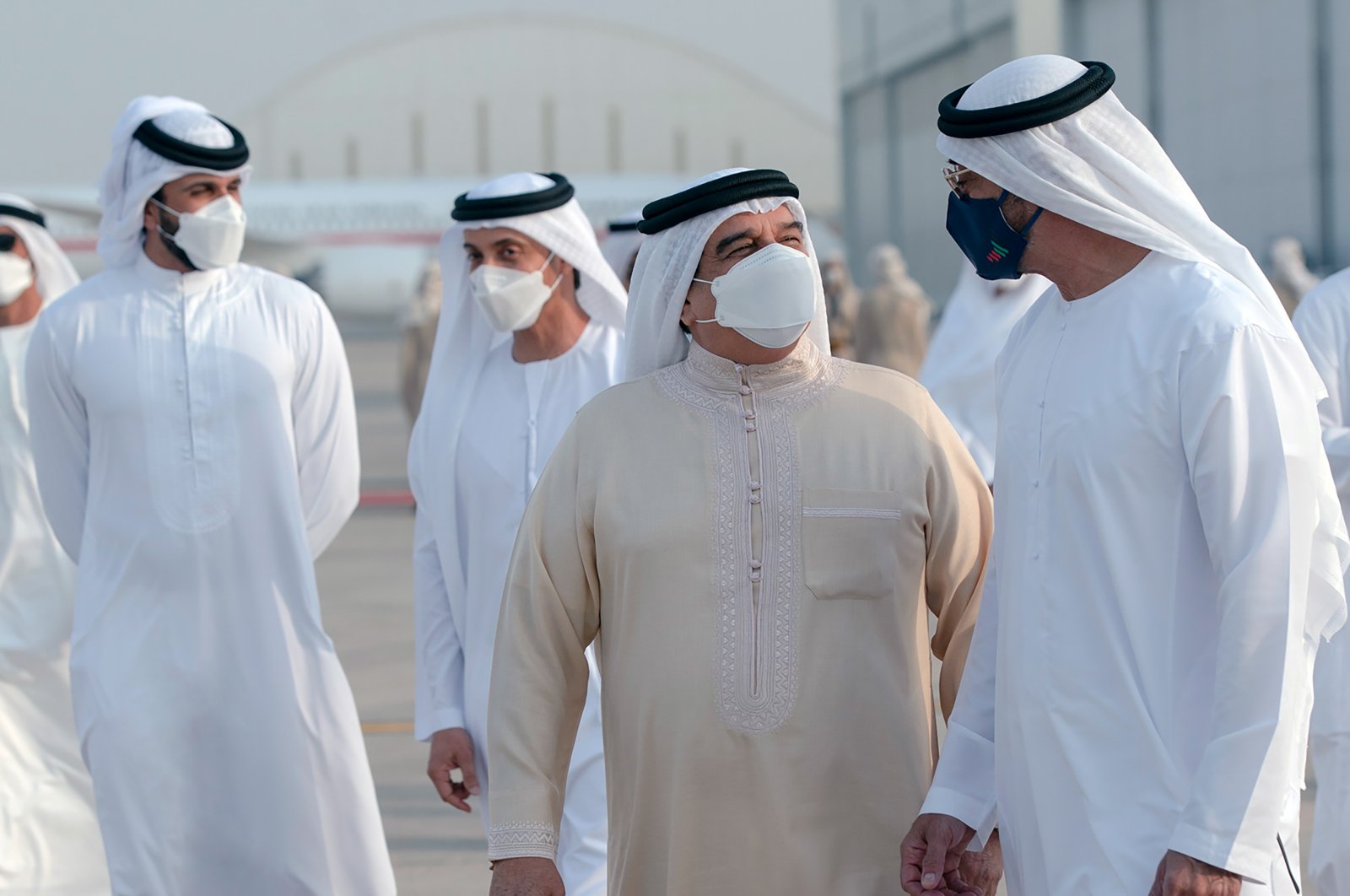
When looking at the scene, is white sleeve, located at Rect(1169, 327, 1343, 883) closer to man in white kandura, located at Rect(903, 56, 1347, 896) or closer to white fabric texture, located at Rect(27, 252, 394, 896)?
man in white kandura, located at Rect(903, 56, 1347, 896)

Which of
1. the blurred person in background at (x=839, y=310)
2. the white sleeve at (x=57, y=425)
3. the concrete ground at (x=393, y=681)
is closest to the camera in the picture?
the white sleeve at (x=57, y=425)

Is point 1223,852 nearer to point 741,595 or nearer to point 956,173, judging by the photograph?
point 741,595

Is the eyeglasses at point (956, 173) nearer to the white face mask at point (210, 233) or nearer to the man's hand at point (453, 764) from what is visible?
the man's hand at point (453, 764)

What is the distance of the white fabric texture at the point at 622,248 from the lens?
5031mm

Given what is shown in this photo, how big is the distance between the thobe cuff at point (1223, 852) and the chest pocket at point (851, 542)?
22.5 inches

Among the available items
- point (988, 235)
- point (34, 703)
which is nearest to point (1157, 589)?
point (988, 235)

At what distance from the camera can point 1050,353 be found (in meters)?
2.35

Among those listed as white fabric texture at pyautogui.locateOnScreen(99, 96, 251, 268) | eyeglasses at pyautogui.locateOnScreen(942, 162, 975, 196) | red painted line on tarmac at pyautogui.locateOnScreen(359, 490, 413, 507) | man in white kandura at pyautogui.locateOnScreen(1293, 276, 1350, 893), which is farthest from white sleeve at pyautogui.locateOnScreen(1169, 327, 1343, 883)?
red painted line on tarmac at pyautogui.locateOnScreen(359, 490, 413, 507)

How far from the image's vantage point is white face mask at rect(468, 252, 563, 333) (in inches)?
140

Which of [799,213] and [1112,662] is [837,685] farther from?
[799,213]

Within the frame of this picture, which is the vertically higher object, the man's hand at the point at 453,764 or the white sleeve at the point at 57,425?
the white sleeve at the point at 57,425

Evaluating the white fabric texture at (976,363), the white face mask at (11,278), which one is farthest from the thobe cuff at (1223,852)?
the white fabric texture at (976,363)

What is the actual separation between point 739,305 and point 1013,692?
0.67 metres

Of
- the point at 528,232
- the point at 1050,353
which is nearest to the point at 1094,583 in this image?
the point at 1050,353
